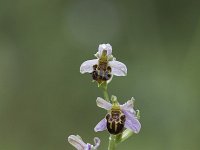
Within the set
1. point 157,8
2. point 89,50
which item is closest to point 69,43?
point 89,50

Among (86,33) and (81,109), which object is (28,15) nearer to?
(86,33)

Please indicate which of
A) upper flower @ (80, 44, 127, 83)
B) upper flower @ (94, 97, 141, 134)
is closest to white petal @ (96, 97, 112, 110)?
upper flower @ (94, 97, 141, 134)

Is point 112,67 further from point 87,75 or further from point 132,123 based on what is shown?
point 87,75

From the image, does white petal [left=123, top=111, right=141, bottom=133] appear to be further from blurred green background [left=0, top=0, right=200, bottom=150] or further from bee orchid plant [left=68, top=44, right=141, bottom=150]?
blurred green background [left=0, top=0, right=200, bottom=150]

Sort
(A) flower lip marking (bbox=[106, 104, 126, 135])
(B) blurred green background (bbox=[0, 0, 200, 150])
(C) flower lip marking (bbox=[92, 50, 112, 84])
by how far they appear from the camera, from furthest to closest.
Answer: (B) blurred green background (bbox=[0, 0, 200, 150]) < (C) flower lip marking (bbox=[92, 50, 112, 84]) < (A) flower lip marking (bbox=[106, 104, 126, 135])

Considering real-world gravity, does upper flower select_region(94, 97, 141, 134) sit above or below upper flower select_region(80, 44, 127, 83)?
below

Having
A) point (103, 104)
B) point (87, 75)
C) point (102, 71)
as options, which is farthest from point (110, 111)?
point (87, 75)

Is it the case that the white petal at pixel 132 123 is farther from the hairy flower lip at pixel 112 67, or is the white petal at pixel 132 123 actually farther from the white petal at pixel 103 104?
the hairy flower lip at pixel 112 67

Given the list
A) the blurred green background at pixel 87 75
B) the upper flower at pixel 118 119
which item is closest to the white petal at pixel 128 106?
the upper flower at pixel 118 119
